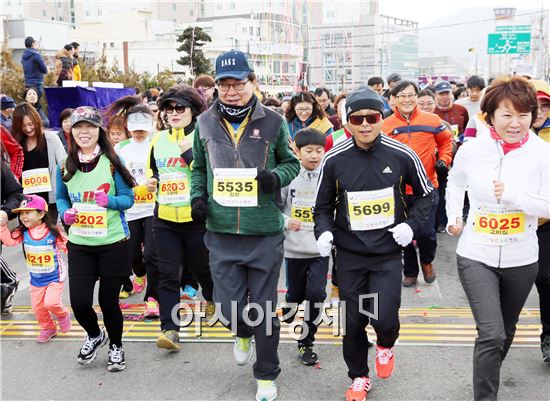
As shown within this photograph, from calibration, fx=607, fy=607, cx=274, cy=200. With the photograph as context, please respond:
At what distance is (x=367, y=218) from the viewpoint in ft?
12.8

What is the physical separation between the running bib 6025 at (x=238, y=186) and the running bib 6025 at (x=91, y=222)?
3.55ft

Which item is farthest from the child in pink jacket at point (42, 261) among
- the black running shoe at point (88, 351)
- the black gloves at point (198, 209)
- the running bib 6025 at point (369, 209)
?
the running bib 6025 at point (369, 209)

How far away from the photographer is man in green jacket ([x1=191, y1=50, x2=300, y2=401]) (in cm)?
405

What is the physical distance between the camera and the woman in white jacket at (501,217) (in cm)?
358

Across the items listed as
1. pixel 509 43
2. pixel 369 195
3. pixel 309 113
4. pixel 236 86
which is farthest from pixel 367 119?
pixel 509 43

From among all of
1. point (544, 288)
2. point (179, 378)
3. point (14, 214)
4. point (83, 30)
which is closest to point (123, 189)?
point (14, 214)

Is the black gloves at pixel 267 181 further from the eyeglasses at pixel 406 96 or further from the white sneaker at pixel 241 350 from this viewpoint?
the eyeglasses at pixel 406 96

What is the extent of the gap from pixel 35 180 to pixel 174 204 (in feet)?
Result: 7.56

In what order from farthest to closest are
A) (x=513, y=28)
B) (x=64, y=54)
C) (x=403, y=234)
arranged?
(x=513, y=28)
(x=64, y=54)
(x=403, y=234)

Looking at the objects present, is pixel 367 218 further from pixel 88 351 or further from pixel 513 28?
pixel 513 28

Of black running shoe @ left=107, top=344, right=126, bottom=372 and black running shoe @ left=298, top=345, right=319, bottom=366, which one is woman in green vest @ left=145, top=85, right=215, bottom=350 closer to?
black running shoe @ left=107, top=344, right=126, bottom=372

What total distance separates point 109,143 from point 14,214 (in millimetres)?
1149

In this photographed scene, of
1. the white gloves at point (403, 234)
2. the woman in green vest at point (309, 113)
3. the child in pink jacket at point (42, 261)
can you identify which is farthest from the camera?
the woman in green vest at point (309, 113)

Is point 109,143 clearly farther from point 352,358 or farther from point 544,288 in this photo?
point 544,288
